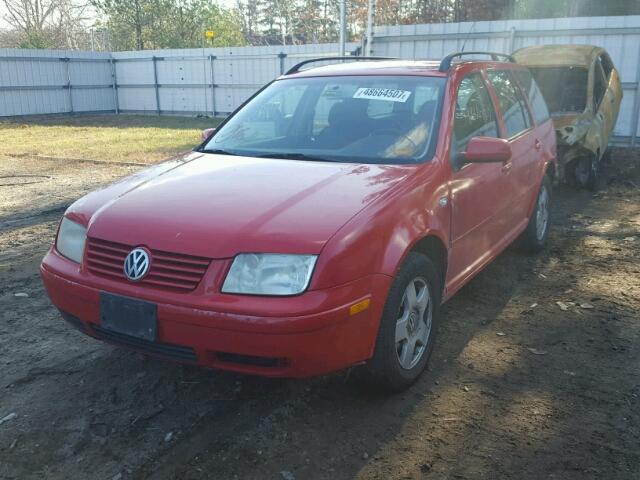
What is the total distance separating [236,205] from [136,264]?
54 centimetres

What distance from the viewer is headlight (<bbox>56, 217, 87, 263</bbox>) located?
126 inches

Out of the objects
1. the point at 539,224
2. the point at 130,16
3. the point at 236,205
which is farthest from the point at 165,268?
the point at 130,16

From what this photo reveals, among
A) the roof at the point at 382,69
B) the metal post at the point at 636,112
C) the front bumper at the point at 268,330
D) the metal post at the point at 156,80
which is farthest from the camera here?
the metal post at the point at 156,80

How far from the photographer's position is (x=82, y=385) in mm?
3436

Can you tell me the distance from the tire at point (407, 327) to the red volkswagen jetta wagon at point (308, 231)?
0.01 m

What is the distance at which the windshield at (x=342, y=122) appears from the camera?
3789 mm

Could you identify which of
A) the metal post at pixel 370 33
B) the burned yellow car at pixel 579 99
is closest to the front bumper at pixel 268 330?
the burned yellow car at pixel 579 99

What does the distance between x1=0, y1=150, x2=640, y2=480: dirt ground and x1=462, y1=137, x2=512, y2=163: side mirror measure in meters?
1.16

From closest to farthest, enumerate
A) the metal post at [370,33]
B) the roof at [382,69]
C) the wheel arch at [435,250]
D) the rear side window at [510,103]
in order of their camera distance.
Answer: the wheel arch at [435,250]
the roof at [382,69]
the rear side window at [510,103]
the metal post at [370,33]

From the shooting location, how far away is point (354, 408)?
3.21 m

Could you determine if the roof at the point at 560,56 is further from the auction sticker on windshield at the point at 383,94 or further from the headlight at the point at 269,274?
the headlight at the point at 269,274

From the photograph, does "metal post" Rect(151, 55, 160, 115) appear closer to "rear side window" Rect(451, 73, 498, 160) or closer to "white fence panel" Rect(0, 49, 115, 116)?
"white fence panel" Rect(0, 49, 115, 116)

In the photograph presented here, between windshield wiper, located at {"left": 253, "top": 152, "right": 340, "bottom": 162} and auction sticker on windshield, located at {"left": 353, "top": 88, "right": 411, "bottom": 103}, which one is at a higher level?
auction sticker on windshield, located at {"left": 353, "top": 88, "right": 411, "bottom": 103}

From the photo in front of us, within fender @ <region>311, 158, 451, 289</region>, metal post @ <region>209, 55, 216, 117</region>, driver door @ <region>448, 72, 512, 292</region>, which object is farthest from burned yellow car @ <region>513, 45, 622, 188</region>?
metal post @ <region>209, 55, 216, 117</region>
